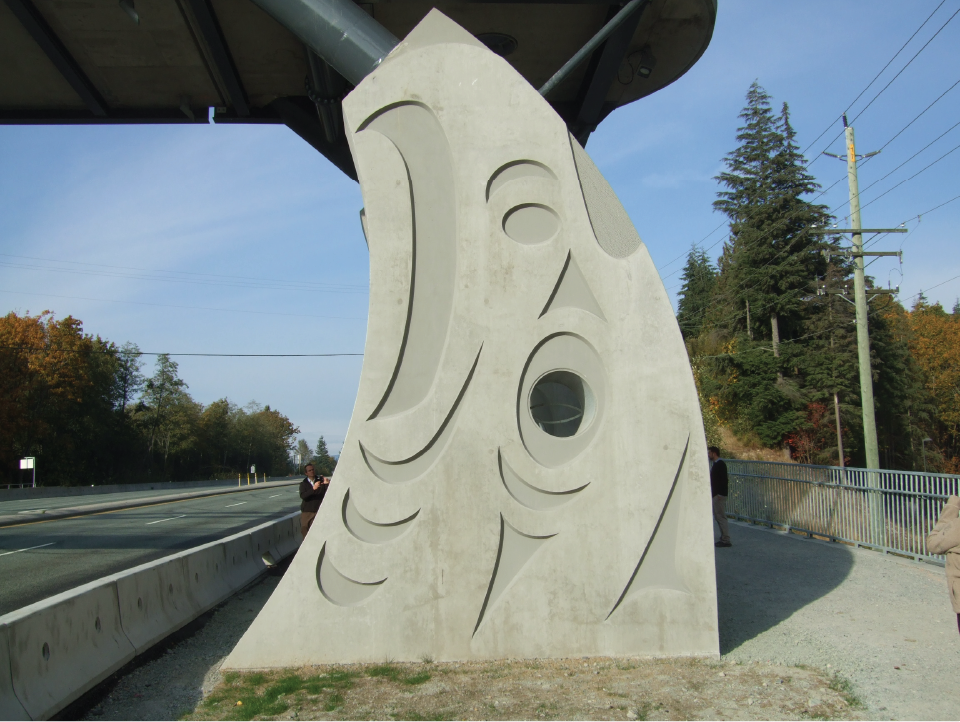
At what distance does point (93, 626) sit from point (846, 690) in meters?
6.14

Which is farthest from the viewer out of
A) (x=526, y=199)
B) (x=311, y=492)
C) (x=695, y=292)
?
(x=695, y=292)

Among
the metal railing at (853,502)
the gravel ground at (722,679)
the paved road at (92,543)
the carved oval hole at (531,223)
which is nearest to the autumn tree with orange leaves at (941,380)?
the metal railing at (853,502)

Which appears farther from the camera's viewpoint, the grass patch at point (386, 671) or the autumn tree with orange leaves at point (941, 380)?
the autumn tree with orange leaves at point (941, 380)

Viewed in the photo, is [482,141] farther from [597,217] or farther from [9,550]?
[9,550]

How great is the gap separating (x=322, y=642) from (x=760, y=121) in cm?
5760

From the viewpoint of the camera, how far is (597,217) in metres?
7.46

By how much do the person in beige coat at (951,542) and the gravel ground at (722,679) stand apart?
77 centimetres

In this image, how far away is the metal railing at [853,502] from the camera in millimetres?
12180

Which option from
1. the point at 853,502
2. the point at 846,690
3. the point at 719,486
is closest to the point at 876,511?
the point at 853,502

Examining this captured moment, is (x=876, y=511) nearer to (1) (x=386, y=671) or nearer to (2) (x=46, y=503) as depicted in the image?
(1) (x=386, y=671)

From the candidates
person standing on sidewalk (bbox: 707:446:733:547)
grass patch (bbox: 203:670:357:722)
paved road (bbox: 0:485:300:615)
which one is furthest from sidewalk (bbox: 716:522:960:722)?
paved road (bbox: 0:485:300:615)

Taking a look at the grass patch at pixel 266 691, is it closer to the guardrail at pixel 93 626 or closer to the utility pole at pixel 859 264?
the guardrail at pixel 93 626

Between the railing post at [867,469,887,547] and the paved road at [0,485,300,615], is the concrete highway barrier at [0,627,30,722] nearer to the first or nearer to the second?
the paved road at [0,485,300,615]

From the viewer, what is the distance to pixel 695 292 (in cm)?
8619
